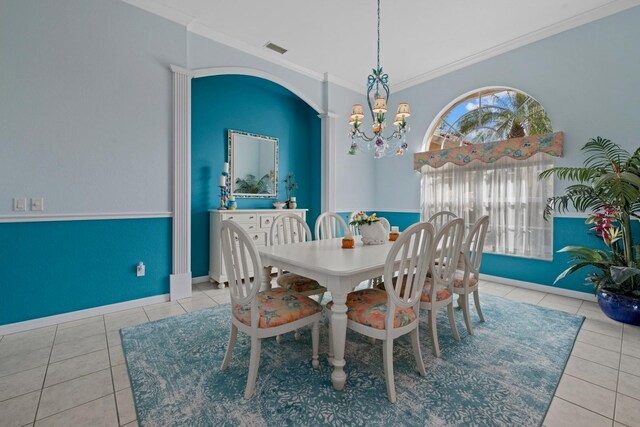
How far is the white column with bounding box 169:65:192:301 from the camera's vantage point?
125 inches

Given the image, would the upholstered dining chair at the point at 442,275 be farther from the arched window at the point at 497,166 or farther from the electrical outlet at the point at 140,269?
the electrical outlet at the point at 140,269


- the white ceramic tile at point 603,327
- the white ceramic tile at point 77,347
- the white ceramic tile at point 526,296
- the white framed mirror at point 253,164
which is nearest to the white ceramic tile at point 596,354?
the white ceramic tile at point 603,327

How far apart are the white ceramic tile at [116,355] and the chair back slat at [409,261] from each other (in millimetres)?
1842

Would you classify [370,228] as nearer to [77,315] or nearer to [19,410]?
[19,410]

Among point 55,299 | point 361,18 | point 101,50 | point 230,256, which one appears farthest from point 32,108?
point 361,18

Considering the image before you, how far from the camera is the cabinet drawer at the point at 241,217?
3743 mm

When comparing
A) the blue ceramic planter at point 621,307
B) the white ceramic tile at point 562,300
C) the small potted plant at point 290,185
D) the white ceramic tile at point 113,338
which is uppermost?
the small potted plant at point 290,185

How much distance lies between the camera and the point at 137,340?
2271 mm

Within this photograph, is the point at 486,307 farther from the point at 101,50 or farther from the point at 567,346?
the point at 101,50

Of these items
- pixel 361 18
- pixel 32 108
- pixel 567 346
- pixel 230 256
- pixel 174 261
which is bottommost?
pixel 567 346

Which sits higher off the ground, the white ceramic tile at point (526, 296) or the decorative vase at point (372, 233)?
the decorative vase at point (372, 233)

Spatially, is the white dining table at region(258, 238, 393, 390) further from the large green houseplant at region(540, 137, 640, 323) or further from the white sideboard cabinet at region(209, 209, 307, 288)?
the large green houseplant at region(540, 137, 640, 323)

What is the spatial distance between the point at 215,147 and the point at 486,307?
3.90 m

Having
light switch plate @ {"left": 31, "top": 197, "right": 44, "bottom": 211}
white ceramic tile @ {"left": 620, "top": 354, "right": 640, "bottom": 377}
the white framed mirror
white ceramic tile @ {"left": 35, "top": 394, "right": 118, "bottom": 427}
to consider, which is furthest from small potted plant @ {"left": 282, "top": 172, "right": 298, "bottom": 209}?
white ceramic tile @ {"left": 620, "top": 354, "right": 640, "bottom": 377}
